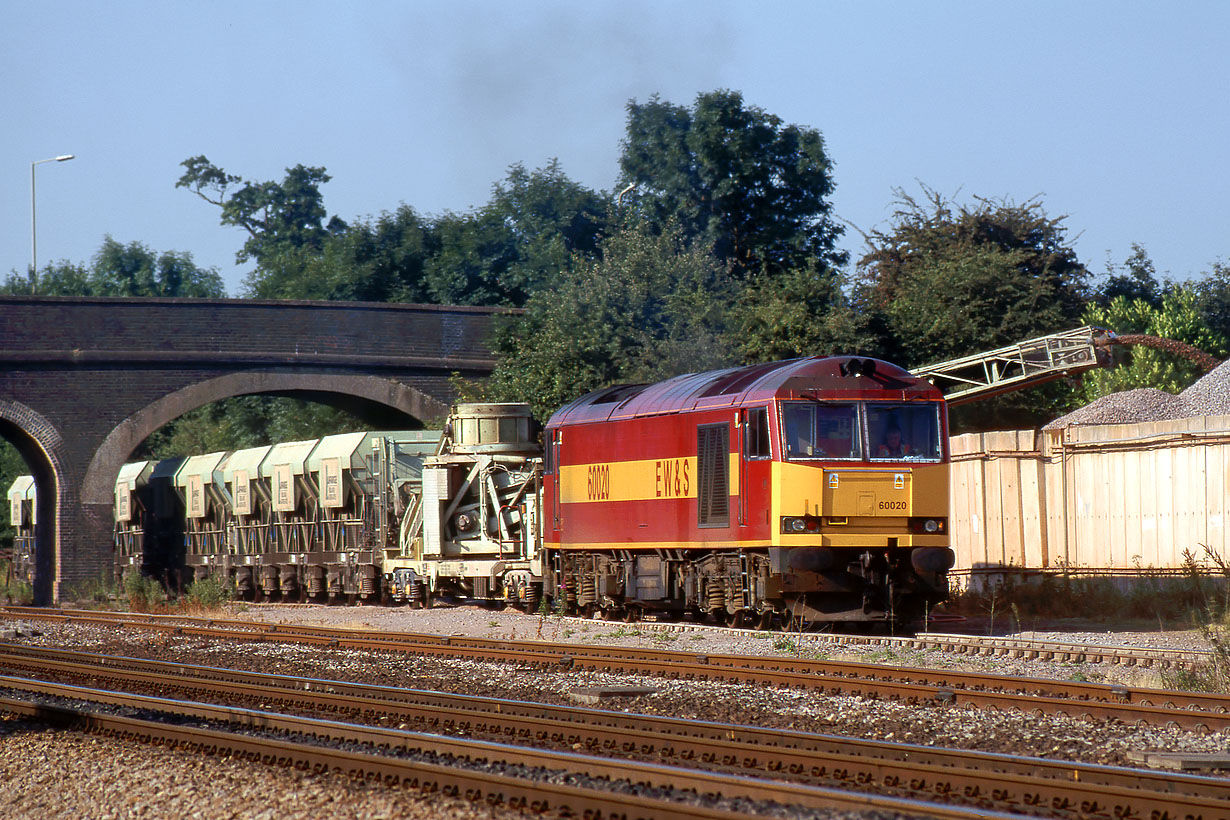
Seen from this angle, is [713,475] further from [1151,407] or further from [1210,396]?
[1210,396]

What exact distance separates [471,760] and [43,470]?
2917cm

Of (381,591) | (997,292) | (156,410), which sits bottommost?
(381,591)

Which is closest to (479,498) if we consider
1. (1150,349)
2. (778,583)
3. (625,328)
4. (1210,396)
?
(625,328)

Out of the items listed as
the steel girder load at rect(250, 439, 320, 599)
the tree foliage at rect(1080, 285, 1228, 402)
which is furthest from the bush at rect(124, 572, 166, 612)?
the tree foliage at rect(1080, 285, 1228, 402)

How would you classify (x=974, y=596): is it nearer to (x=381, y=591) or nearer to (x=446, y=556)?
(x=446, y=556)

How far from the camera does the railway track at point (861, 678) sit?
10039 millimetres

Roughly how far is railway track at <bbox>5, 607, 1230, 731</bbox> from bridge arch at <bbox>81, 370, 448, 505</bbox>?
53.4ft

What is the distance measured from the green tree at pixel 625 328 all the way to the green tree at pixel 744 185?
26.0ft

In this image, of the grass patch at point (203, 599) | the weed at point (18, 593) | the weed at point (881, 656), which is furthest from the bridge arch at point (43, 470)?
the weed at point (881, 656)

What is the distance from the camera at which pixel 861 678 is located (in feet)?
39.8

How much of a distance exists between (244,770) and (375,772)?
1018 mm

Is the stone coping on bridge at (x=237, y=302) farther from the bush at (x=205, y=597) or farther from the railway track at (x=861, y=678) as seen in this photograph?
the railway track at (x=861, y=678)

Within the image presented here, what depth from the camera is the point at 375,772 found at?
817 cm

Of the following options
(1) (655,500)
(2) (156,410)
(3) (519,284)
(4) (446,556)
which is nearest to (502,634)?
(1) (655,500)
